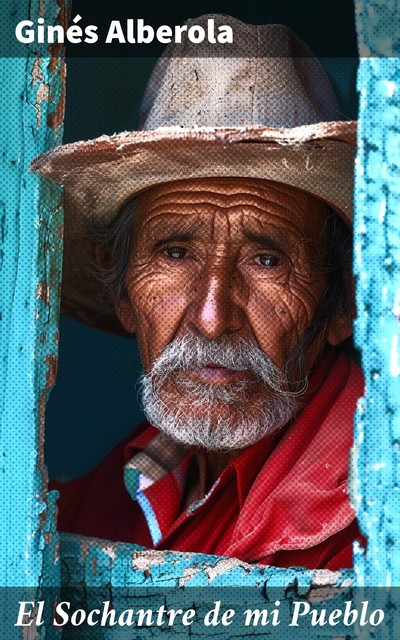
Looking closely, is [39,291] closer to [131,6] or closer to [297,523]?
[297,523]

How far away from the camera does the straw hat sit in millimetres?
2199

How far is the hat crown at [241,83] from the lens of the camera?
2.61 meters

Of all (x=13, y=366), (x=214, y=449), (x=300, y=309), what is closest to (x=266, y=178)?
(x=300, y=309)

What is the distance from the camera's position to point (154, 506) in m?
2.75

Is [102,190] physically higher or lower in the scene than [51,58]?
lower

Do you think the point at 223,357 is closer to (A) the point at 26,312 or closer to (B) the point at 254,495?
(B) the point at 254,495

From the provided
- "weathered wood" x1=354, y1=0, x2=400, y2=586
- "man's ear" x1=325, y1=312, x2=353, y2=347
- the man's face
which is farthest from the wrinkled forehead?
"weathered wood" x1=354, y1=0, x2=400, y2=586

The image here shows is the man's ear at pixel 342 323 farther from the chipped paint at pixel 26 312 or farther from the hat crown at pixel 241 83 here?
the chipped paint at pixel 26 312

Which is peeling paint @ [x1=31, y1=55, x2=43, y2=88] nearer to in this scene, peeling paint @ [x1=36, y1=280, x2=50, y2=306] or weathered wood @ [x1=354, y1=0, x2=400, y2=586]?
peeling paint @ [x1=36, y1=280, x2=50, y2=306]

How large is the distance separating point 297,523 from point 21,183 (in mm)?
975

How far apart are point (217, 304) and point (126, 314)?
22.6 inches

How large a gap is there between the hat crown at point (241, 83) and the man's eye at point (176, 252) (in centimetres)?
33

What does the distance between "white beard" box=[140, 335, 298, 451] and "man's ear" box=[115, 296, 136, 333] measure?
0.39 meters

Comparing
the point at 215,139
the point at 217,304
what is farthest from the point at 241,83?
the point at 215,139
